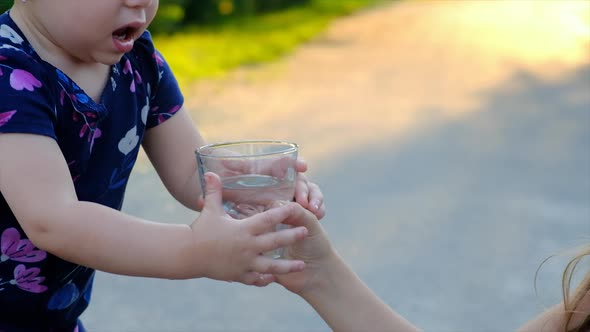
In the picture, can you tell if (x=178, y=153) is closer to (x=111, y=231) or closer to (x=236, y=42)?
(x=111, y=231)

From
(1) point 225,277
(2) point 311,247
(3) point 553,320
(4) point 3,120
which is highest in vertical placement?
(4) point 3,120

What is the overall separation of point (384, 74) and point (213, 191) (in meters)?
4.92

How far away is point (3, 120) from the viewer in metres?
1.38

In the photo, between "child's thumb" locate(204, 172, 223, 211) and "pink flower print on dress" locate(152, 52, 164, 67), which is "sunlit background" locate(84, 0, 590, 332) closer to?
"pink flower print on dress" locate(152, 52, 164, 67)

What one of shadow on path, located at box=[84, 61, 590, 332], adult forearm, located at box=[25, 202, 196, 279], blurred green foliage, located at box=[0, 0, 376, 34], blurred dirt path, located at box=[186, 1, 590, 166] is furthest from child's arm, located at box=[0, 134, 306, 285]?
blurred green foliage, located at box=[0, 0, 376, 34]

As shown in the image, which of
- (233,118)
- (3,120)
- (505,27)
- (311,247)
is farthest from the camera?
(505,27)

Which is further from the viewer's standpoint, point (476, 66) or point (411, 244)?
point (476, 66)

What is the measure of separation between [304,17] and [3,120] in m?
7.35

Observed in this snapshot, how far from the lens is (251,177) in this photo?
1.47 meters

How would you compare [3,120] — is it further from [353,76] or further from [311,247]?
[353,76]

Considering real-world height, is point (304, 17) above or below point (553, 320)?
below

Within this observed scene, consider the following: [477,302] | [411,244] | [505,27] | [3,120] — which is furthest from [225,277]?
[505,27]

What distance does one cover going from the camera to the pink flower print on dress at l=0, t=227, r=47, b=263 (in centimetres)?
159

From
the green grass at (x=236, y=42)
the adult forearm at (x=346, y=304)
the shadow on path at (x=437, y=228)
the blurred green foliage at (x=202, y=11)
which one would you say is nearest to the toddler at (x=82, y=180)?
the adult forearm at (x=346, y=304)
